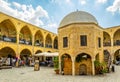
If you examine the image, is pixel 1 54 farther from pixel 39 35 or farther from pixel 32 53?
pixel 39 35

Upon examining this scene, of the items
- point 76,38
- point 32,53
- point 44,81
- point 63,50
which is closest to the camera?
point 44,81

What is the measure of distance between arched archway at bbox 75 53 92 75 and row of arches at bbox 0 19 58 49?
12.1 metres

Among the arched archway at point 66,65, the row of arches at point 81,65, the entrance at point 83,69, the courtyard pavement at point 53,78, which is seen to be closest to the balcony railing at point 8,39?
the courtyard pavement at point 53,78

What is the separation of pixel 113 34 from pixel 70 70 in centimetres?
2052

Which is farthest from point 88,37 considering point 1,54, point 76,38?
point 1,54

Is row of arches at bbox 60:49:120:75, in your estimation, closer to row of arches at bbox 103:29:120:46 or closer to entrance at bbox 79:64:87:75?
entrance at bbox 79:64:87:75

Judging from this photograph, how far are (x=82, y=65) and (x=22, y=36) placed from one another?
55.2 feet

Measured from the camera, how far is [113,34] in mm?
33875

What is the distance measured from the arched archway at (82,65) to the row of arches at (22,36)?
12.1 metres

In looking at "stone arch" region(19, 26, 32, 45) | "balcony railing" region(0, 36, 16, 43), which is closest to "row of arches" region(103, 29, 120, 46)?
"stone arch" region(19, 26, 32, 45)

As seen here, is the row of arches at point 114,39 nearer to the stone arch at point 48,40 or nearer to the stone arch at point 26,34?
the stone arch at point 48,40

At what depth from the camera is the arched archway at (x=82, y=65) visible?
1559 cm

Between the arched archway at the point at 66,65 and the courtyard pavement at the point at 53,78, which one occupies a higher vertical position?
the arched archway at the point at 66,65

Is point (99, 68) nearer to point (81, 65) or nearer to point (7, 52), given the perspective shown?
point (81, 65)
